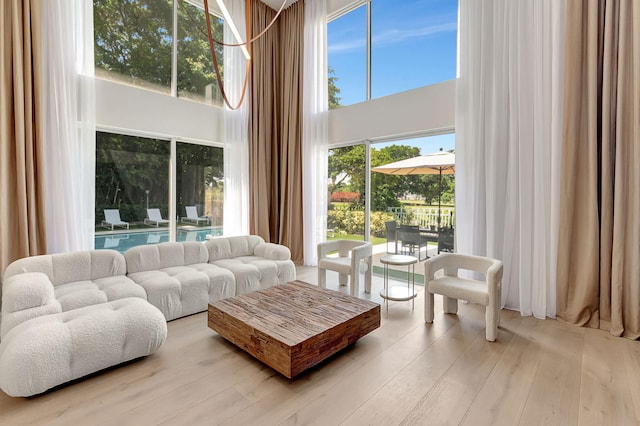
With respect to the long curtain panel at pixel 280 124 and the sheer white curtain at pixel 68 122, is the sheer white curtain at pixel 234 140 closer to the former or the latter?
the long curtain panel at pixel 280 124

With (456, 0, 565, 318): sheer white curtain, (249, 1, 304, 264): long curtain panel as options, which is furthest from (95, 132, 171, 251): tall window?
(456, 0, 565, 318): sheer white curtain

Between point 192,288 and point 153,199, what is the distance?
2.12 metres

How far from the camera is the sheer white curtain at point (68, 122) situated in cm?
331

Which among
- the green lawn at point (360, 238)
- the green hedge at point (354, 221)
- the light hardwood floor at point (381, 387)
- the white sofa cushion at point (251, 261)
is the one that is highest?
the green hedge at point (354, 221)

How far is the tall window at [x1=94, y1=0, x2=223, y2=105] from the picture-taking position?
3.93 m

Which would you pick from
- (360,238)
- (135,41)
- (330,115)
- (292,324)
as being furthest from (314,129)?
(292,324)

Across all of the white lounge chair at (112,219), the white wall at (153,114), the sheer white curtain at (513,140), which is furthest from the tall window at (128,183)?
the sheer white curtain at (513,140)

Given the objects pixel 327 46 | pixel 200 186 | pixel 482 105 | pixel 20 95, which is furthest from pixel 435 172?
pixel 20 95

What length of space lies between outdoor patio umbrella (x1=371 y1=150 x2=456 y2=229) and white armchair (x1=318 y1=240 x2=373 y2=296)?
1354 millimetres

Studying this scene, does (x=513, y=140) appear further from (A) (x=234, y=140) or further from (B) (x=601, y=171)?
(A) (x=234, y=140)

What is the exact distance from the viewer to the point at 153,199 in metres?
4.43

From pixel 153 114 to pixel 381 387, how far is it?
4.48 meters

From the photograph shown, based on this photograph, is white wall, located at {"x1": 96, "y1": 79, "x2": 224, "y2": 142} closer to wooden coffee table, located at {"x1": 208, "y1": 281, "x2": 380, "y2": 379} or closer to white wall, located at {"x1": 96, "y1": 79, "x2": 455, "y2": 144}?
white wall, located at {"x1": 96, "y1": 79, "x2": 455, "y2": 144}

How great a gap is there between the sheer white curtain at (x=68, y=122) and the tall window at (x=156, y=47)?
0.30 m
